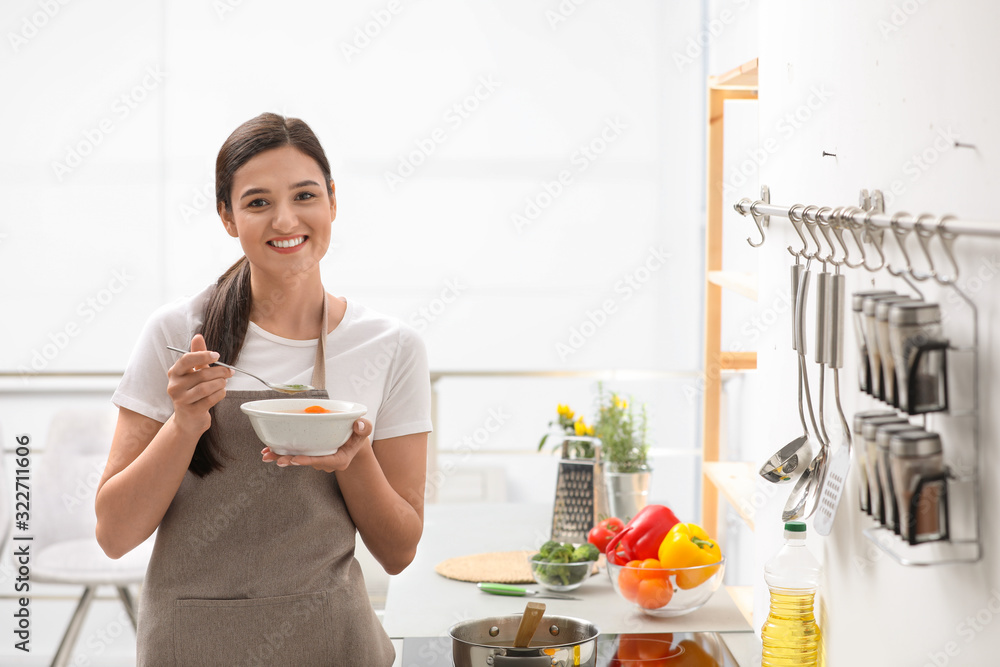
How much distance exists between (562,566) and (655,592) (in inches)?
7.6

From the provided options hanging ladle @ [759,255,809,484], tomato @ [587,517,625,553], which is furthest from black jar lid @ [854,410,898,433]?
tomato @ [587,517,625,553]

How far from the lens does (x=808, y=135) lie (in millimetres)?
1221

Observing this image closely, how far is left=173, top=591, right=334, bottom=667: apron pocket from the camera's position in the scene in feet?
3.86


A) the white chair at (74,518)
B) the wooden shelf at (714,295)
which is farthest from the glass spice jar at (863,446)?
the white chair at (74,518)

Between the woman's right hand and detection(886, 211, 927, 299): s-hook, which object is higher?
detection(886, 211, 927, 299): s-hook

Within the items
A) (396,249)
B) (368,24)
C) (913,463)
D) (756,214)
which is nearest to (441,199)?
(396,249)

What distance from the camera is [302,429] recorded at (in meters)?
1.04

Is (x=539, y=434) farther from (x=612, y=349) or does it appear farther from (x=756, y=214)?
(x=756, y=214)

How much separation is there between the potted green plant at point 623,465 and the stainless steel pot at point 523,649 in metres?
0.86

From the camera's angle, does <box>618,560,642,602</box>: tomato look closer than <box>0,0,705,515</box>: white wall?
Yes

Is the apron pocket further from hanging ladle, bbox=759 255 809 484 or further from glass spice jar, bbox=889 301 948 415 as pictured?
glass spice jar, bbox=889 301 948 415

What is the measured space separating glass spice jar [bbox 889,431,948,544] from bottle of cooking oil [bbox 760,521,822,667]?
0.37 meters

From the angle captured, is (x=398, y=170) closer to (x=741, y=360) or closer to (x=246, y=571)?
(x=741, y=360)

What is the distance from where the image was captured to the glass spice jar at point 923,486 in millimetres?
789
